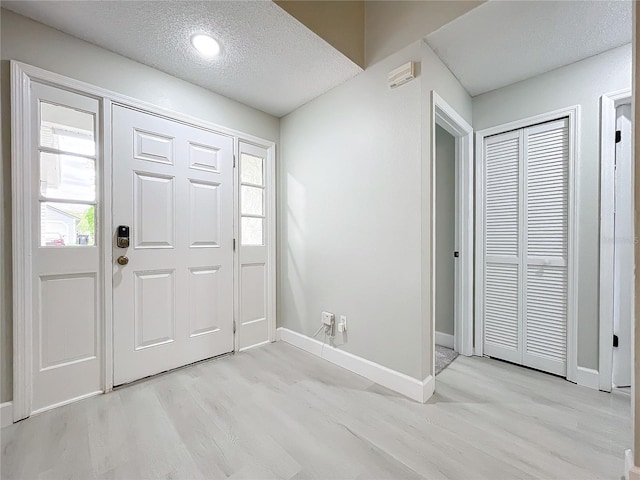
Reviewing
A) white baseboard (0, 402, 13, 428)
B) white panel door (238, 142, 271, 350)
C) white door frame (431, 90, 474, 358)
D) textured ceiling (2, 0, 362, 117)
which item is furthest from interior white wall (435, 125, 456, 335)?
white baseboard (0, 402, 13, 428)

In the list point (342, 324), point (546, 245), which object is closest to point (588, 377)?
point (546, 245)

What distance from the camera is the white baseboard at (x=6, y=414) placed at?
1.48m

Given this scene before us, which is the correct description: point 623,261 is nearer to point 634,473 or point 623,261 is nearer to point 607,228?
point 607,228

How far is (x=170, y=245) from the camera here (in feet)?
7.04

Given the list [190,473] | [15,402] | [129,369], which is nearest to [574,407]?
[190,473]

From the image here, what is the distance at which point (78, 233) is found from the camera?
1.77m

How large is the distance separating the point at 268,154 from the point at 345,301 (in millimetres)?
1696

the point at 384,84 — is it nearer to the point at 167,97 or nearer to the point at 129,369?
the point at 167,97

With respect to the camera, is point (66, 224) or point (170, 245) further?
point (170, 245)

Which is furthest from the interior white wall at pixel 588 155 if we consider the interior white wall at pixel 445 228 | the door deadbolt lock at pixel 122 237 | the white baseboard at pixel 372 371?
the door deadbolt lock at pixel 122 237

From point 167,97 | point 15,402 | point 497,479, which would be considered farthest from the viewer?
point 167,97

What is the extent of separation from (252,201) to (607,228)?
2.85m

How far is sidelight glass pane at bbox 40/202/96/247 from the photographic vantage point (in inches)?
65.4

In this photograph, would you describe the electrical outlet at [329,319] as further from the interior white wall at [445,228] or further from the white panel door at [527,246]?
the white panel door at [527,246]
